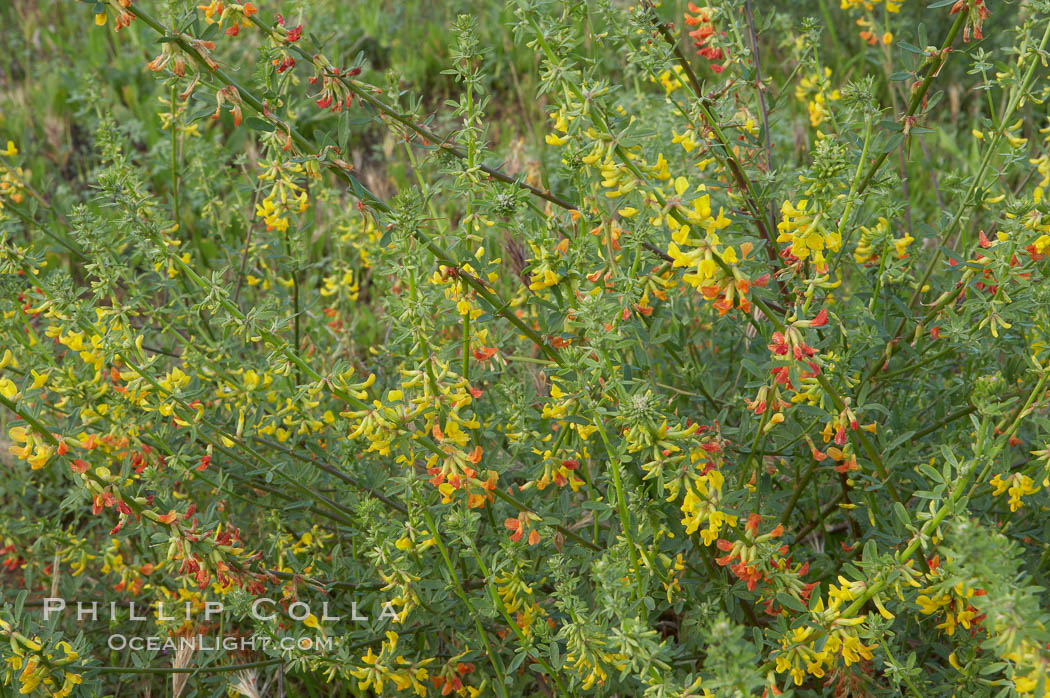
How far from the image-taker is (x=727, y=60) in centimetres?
253

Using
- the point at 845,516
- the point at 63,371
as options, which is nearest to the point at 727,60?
the point at 845,516

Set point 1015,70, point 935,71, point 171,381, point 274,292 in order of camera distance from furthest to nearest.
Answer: point 274,292 < point 171,381 < point 1015,70 < point 935,71

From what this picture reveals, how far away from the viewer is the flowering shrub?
6.33 ft

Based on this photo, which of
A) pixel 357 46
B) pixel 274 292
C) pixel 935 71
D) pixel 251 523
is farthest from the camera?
pixel 357 46

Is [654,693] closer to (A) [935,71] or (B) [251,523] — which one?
(A) [935,71]

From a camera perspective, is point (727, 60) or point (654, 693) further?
point (727, 60)

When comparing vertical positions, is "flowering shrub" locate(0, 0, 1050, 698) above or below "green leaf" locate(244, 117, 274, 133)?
below

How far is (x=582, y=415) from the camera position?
2.14 m

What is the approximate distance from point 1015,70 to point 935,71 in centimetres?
40

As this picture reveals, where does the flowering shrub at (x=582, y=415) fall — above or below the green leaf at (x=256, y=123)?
below

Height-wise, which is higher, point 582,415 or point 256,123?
point 256,123

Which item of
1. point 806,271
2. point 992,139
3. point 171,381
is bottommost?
point 171,381

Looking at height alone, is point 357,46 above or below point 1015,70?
below

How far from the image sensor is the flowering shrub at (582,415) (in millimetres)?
1929
